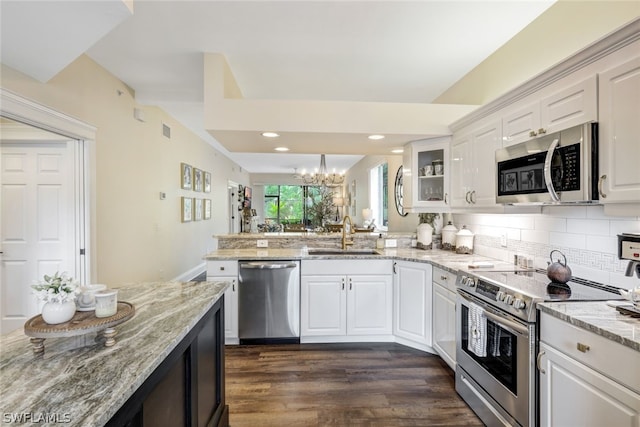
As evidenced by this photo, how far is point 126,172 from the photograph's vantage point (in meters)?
3.86

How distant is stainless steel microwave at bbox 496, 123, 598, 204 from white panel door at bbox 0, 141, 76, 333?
3845 millimetres

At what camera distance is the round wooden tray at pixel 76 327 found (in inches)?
41.3

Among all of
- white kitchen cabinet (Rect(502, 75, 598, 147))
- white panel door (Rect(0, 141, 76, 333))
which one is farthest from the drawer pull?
white panel door (Rect(0, 141, 76, 333))

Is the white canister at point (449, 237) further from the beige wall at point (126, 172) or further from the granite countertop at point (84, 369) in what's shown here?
the beige wall at point (126, 172)

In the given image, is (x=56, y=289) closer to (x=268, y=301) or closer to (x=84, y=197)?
(x=268, y=301)

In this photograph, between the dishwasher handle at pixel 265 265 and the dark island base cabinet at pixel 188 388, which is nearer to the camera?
the dark island base cabinet at pixel 188 388

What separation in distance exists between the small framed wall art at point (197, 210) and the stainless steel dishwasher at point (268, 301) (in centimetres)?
352

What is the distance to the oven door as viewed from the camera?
1.71 metres

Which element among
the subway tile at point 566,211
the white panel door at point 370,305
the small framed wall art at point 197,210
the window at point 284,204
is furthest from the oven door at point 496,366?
the window at point 284,204

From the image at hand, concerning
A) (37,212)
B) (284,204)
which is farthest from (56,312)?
(284,204)

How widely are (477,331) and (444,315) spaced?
1.93 feet

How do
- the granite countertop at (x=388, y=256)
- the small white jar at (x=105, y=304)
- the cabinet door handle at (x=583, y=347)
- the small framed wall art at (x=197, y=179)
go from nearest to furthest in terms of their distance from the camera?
the small white jar at (x=105, y=304) → the cabinet door handle at (x=583, y=347) → the granite countertop at (x=388, y=256) → the small framed wall art at (x=197, y=179)

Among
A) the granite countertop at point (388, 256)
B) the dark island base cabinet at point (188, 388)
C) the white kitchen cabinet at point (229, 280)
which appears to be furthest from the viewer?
the white kitchen cabinet at point (229, 280)

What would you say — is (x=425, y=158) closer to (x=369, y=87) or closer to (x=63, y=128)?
(x=369, y=87)
